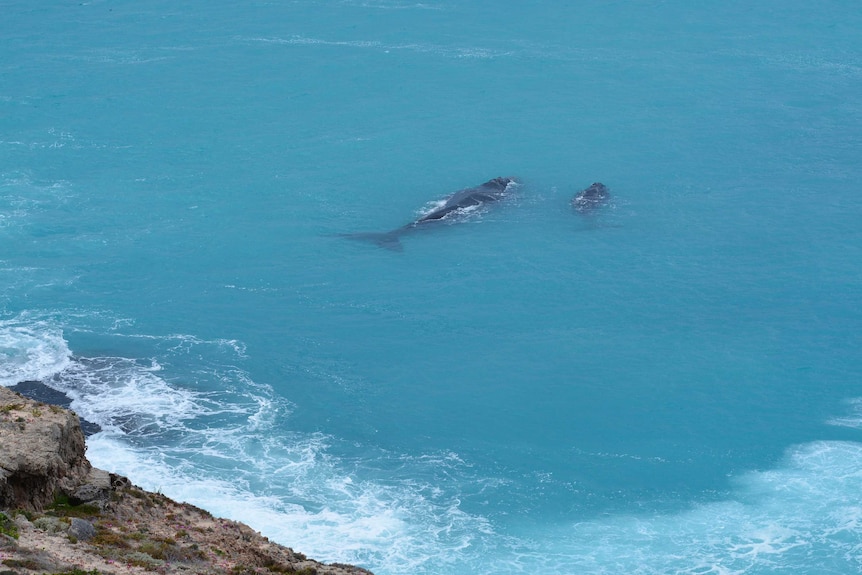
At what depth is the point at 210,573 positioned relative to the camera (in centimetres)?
3047

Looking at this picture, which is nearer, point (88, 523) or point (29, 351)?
point (88, 523)

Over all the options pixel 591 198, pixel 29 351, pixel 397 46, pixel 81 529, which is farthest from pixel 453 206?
pixel 81 529

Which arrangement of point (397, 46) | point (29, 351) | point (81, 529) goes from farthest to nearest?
point (397, 46)
point (29, 351)
point (81, 529)

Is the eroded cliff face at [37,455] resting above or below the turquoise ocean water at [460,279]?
below

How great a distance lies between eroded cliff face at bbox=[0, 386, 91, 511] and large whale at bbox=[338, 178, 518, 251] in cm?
3438

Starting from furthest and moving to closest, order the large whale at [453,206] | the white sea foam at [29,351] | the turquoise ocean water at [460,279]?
1. the large whale at [453,206]
2. the white sea foam at [29,351]
3. the turquoise ocean water at [460,279]

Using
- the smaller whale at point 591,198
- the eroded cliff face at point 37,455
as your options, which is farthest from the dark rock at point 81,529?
the smaller whale at point 591,198

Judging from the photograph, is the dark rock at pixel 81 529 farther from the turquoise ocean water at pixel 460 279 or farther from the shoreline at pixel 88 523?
the turquoise ocean water at pixel 460 279

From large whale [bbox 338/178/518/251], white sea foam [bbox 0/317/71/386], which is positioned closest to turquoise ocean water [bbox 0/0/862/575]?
white sea foam [bbox 0/317/71/386]

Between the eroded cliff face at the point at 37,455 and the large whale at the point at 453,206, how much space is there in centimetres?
3438

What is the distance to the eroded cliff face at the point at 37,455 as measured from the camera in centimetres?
3091

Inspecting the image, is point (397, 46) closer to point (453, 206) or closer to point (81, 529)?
point (453, 206)

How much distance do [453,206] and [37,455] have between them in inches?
1639

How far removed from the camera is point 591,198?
7219cm
